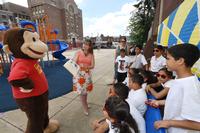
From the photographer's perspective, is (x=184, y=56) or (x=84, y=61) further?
(x=84, y=61)

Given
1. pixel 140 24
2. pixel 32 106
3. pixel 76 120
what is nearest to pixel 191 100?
pixel 32 106

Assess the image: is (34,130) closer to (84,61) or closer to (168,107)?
(84,61)

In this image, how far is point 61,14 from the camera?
175 feet

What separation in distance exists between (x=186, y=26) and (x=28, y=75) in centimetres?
192

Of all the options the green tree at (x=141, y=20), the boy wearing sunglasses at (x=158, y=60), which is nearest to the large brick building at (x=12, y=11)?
the green tree at (x=141, y=20)

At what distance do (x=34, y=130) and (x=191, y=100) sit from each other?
1918 mm

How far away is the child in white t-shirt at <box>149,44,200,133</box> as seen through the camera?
97cm

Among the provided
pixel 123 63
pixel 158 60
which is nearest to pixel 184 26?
pixel 158 60

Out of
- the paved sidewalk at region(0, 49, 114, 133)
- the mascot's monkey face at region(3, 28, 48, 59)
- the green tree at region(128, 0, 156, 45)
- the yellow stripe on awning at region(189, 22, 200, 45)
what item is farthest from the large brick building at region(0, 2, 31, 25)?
the yellow stripe on awning at region(189, 22, 200, 45)

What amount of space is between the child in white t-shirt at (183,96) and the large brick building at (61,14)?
46.1m

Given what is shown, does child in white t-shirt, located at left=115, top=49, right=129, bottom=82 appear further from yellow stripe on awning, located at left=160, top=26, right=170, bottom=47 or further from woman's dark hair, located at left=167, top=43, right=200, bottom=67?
woman's dark hair, located at left=167, top=43, right=200, bottom=67

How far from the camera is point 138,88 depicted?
182 centimetres

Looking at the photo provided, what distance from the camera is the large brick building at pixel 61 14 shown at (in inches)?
1758

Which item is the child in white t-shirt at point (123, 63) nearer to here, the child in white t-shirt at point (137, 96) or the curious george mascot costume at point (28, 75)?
the child in white t-shirt at point (137, 96)
